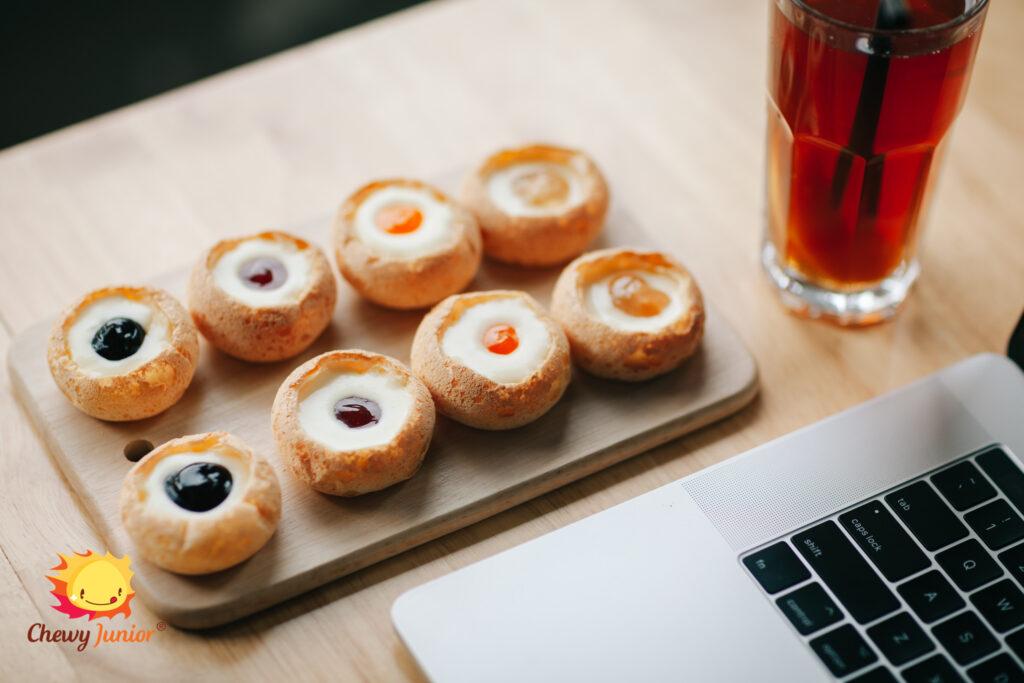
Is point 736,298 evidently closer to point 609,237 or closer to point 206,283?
point 609,237

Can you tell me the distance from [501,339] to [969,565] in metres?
0.42

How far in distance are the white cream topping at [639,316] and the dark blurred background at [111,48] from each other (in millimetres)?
1526

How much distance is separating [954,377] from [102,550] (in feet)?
2.48

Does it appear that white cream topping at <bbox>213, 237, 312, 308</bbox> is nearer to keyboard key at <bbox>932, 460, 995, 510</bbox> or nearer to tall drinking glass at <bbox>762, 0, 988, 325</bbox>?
tall drinking glass at <bbox>762, 0, 988, 325</bbox>

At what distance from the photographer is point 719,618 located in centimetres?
82

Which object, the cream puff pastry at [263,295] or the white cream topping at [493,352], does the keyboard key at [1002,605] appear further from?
the cream puff pastry at [263,295]

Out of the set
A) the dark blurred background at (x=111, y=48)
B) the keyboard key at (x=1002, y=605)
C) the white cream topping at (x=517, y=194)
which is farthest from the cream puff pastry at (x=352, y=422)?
the dark blurred background at (x=111, y=48)

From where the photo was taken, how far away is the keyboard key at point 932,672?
30.8 inches

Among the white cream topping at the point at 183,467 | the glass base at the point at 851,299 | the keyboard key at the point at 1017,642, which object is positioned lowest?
the keyboard key at the point at 1017,642

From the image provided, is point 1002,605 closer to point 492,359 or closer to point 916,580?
point 916,580

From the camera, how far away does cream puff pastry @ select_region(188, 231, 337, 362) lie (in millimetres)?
980

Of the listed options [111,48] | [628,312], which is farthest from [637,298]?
[111,48]

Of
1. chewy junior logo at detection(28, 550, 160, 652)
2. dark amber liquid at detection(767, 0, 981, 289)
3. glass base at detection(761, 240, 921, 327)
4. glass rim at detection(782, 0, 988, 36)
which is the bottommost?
chewy junior logo at detection(28, 550, 160, 652)

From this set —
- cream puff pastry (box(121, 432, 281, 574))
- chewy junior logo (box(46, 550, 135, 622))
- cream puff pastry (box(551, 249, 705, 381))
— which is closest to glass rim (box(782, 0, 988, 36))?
cream puff pastry (box(551, 249, 705, 381))
